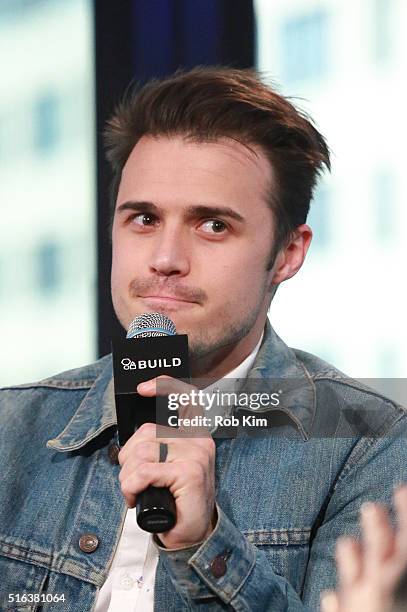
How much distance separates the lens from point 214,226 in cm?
173

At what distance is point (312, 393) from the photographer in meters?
1.74

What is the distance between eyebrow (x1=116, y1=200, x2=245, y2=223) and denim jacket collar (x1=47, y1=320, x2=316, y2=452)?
0.84 feet

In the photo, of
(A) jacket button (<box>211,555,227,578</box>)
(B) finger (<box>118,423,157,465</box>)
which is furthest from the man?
(B) finger (<box>118,423,157,465</box>)

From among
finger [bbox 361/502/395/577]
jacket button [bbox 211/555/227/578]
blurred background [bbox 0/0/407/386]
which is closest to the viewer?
jacket button [bbox 211/555/227/578]

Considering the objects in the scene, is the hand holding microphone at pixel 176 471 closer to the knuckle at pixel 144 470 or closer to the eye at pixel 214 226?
the knuckle at pixel 144 470

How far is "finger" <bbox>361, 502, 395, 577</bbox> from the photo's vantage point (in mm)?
1488

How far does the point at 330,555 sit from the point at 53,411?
24.0 inches

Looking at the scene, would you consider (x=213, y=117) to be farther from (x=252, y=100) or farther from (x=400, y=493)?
(x=400, y=493)

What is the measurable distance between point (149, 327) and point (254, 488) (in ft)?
1.23

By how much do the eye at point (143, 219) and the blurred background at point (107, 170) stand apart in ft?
0.82

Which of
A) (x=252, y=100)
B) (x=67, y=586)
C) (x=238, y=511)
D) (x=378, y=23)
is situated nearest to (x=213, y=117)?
(x=252, y=100)

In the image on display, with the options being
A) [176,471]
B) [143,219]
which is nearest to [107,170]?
[143,219]

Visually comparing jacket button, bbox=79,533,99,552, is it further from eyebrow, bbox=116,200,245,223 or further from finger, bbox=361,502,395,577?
eyebrow, bbox=116,200,245,223

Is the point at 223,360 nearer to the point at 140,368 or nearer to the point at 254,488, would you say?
the point at 254,488
